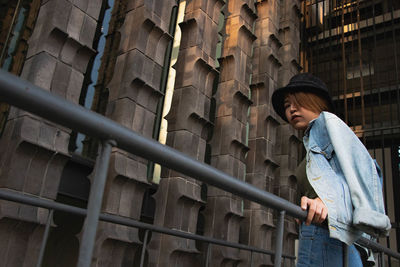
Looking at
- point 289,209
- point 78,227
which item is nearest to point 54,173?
point 78,227

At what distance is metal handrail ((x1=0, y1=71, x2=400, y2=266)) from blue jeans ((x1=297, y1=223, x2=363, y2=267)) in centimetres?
58

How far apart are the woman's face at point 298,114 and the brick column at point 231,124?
5277 millimetres

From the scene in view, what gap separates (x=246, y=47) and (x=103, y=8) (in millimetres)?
3207

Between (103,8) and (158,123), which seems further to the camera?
(158,123)

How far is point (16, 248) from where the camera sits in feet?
14.6

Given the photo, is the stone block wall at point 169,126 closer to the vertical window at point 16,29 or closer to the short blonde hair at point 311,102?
the vertical window at point 16,29

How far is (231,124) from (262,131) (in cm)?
138

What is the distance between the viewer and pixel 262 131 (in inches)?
355

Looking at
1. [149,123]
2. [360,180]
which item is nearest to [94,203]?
[360,180]

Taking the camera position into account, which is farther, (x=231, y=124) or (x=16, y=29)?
(x=16, y=29)

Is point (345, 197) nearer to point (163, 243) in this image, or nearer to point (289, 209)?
point (289, 209)

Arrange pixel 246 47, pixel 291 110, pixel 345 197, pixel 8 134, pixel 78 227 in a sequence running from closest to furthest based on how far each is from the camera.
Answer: pixel 345 197
pixel 291 110
pixel 8 134
pixel 78 227
pixel 246 47

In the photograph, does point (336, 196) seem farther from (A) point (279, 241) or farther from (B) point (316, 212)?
(A) point (279, 241)

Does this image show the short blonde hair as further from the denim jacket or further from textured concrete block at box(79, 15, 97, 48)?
textured concrete block at box(79, 15, 97, 48)
